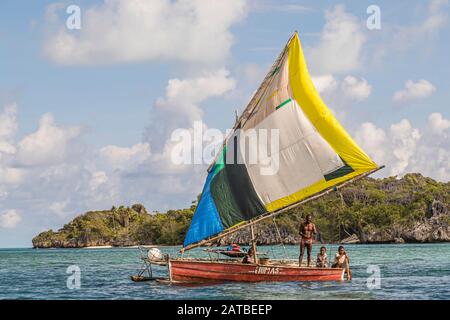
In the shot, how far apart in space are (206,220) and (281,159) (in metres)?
5.31

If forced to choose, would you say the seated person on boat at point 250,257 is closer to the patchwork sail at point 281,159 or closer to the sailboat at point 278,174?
the sailboat at point 278,174

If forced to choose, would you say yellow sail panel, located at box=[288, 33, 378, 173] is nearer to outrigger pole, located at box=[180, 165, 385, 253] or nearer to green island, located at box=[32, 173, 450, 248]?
outrigger pole, located at box=[180, 165, 385, 253]

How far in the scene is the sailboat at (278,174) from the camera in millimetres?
36719

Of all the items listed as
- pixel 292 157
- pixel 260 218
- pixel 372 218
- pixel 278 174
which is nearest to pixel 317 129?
pixel 292 157

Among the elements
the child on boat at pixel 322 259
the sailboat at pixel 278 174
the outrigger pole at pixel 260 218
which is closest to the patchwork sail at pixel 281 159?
the sailboat at pixel 278 174

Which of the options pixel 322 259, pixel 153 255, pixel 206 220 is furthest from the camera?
pixel 153 255

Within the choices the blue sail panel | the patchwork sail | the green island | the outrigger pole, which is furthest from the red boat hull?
the green island

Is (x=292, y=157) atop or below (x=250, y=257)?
atop

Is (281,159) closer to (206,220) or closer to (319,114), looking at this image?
(319,114)

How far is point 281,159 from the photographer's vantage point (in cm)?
3731

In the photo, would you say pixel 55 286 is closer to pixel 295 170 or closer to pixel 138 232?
pixel 295 170

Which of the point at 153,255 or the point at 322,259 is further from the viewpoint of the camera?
the point at 153,255

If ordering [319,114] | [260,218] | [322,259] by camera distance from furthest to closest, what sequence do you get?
[260,218]
[322,259]
[319,114]
